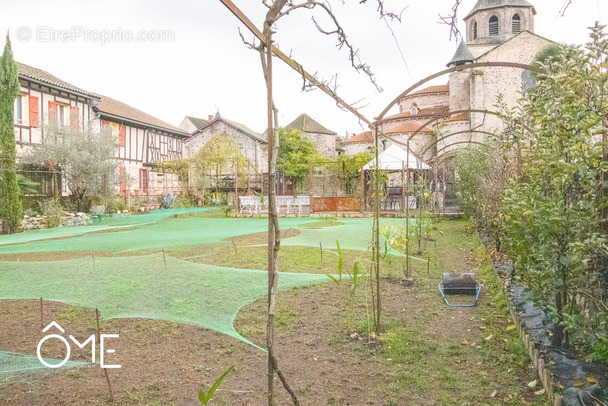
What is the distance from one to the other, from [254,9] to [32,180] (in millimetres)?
14248

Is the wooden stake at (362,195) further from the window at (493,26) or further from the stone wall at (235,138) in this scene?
the window at (493,26)

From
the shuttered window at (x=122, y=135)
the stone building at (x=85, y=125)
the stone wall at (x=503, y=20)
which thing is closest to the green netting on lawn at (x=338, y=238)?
the stone building at (x=85, y=125)

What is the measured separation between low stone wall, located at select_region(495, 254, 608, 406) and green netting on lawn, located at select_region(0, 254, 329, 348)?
232 cm

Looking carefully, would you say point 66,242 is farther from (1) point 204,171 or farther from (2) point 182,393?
(1) point 204,171

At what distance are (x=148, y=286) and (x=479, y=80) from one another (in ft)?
79.1

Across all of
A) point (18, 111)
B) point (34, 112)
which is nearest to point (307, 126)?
point (34, 112)

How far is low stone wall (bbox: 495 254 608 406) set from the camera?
2314mm

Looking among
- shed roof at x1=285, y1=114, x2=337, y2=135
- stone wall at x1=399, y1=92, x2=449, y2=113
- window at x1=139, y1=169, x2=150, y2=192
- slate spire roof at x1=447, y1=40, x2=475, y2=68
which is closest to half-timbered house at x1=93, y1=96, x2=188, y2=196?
window at x1=139, y1=169, x2=150, y2=192

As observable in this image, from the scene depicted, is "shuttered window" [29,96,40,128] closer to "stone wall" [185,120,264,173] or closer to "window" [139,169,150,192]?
"window" [139,169,150,192]

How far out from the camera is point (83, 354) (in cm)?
343

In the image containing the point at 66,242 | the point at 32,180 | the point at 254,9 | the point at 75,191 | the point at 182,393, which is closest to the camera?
the point at 254,9

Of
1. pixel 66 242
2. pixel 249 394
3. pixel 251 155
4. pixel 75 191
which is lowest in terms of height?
pixel 249 394

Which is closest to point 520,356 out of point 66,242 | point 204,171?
point 66,242

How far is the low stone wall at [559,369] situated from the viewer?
231cm
